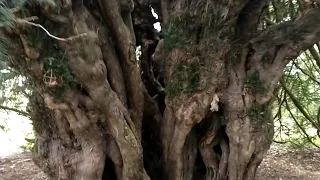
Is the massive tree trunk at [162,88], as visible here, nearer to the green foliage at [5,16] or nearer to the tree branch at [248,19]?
the tree branch at [248,19]

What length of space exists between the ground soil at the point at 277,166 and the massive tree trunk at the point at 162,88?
100cm

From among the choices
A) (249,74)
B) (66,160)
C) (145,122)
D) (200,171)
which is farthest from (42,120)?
(249,74)

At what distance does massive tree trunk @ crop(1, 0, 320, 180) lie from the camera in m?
1.70

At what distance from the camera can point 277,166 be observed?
3314 mm

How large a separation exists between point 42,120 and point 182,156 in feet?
2.17

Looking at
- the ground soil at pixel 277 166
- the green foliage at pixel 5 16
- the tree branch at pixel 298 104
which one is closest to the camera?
the green foliage at pixel 5 16

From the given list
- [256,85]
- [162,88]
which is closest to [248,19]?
[256,85]

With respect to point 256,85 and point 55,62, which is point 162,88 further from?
point 55,62

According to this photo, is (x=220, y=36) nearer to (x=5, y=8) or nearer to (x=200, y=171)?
(x=200, y=171)

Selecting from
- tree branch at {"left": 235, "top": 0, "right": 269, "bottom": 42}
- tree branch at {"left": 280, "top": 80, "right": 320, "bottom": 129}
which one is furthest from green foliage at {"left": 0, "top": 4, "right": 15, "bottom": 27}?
tree branch at {"left": 280, "top": 80, "right": 320, "bottom": 129}

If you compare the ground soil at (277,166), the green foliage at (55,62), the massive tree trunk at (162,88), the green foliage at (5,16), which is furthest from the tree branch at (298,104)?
the green foliage at (5,16)

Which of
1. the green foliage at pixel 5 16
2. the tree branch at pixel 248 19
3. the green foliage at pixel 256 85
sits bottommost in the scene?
the green foliage at pixel 5 16

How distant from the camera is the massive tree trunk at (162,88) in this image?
170cm

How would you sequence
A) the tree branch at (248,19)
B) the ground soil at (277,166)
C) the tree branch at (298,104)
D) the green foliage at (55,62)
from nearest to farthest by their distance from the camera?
the green foliage at (55,62)
the tree branch at (248,19)
the tree branch at (298,104)
the ground soil at (277,166)
